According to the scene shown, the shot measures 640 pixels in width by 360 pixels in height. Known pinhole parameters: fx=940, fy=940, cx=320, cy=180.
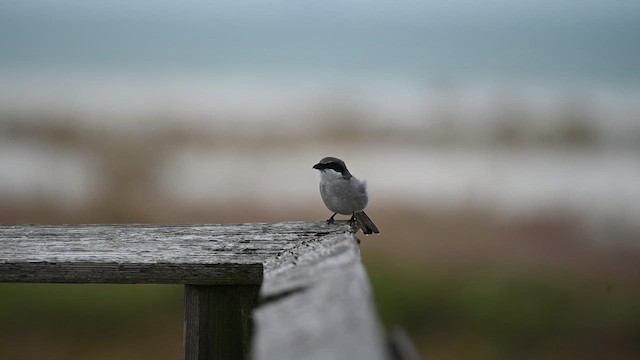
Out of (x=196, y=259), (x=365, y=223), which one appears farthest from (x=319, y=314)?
(x=365, y=223)

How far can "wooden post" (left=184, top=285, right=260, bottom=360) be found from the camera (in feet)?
7.73

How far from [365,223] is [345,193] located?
216 mm

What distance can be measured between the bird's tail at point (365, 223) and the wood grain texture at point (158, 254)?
277cm

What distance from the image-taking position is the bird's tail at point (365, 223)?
539cm

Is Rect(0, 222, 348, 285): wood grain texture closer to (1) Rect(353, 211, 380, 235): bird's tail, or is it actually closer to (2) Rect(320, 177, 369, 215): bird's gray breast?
(1) Rect(353, 211, 380, 235): bird's tail

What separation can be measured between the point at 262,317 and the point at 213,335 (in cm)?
120

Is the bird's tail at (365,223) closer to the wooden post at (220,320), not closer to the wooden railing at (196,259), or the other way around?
the wooden railing at (196,259)

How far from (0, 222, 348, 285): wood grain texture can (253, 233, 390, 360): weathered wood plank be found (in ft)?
1.92

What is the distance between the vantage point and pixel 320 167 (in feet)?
19.6

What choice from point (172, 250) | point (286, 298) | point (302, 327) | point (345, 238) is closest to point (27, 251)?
point (172, 250)

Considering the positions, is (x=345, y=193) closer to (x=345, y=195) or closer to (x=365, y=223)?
(x=345, y=195)

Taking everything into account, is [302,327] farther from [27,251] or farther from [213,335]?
[27,251]

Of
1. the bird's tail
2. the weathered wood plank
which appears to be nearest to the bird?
the bird's tail

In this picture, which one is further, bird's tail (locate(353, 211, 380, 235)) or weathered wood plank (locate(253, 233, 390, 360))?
bird's tail (locate(353, 211, 380, 235))
